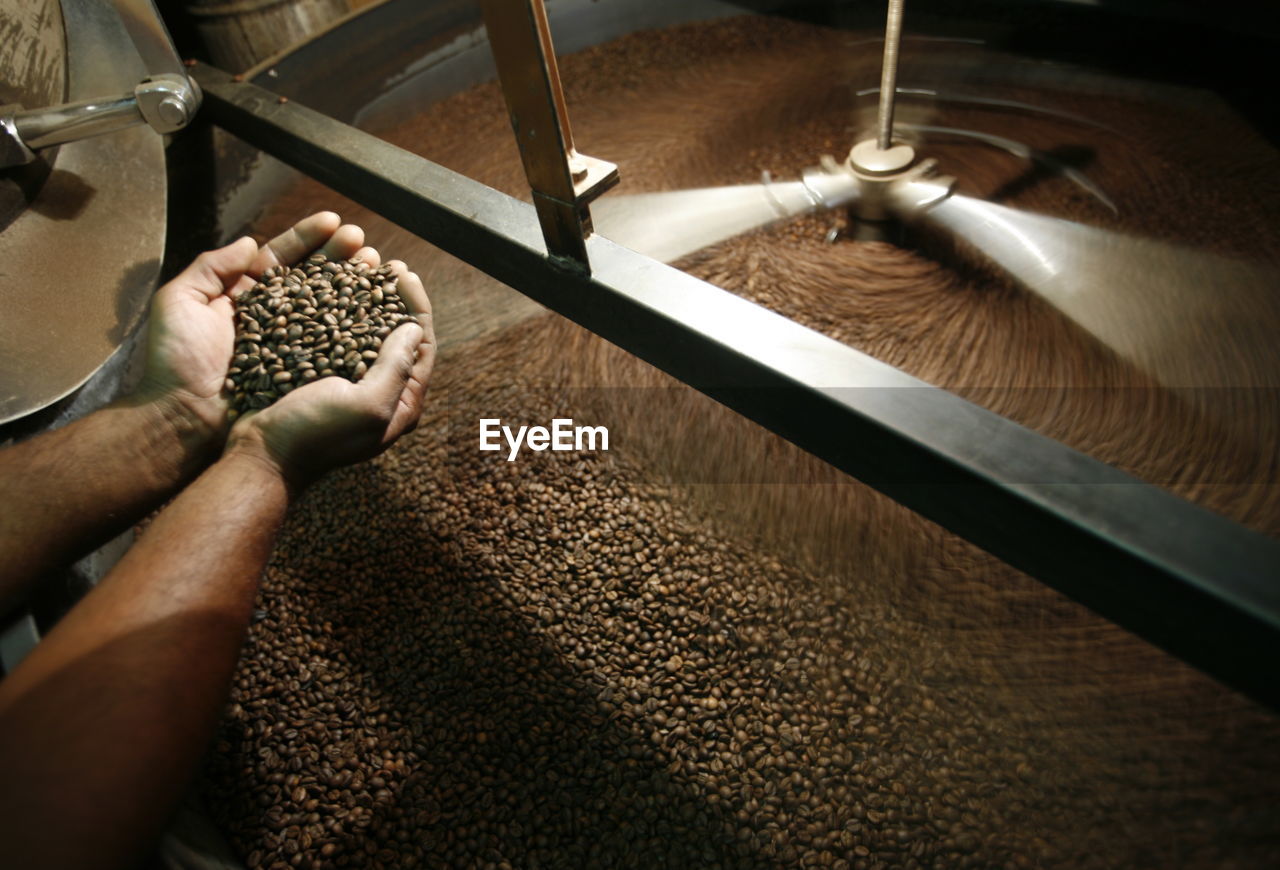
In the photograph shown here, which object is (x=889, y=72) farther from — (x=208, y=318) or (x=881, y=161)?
(x=208, y=318)

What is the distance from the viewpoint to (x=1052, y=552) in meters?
0.63

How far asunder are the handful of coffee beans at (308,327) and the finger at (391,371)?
34 millimetres

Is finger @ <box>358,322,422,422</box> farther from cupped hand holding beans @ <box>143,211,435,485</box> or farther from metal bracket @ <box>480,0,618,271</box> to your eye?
metal bracket @ <box>480,0,618,271</box>

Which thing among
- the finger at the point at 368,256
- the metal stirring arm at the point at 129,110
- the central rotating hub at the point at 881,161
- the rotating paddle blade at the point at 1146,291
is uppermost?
the metal stirring arm at the point at 129,110

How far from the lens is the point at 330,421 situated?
3.53 feet

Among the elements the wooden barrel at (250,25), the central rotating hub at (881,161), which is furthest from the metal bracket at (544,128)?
the wooden barrel at (250,25)

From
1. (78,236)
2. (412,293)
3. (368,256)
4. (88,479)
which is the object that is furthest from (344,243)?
(78,236)

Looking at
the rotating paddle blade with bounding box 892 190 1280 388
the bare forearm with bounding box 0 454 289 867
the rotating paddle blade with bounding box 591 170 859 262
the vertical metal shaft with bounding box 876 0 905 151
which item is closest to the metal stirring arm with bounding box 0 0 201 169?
the bare forearm with bounding box 0 454 289 867

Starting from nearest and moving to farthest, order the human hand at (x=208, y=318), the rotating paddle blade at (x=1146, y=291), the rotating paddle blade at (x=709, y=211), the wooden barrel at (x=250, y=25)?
the human hand at (x=208, y=318) < the rotating paddle blade at (x=1146, y=291) < the rotating paddle blade at (x=709, y=211) < the wooden barrel at (x=250, y=25)

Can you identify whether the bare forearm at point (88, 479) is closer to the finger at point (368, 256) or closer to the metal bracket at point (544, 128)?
the finger at point (368, 256)

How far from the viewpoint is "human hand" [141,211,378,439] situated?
1.21 metres

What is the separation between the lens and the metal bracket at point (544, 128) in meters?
0.75

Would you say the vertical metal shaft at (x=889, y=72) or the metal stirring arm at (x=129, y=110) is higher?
the metal stirring arm at (x=129, y=110)

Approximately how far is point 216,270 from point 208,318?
4.5 inches
